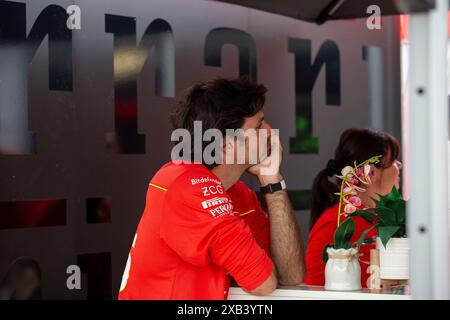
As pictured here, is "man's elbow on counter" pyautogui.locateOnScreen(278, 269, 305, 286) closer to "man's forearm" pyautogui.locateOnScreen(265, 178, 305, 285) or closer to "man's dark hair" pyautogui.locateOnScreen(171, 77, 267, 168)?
"man's forearm" pyautogui.locateOnScreen(265, 178, 305, 285)

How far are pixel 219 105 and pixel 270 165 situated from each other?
28 cm

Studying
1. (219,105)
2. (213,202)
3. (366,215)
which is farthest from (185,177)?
(366,215)

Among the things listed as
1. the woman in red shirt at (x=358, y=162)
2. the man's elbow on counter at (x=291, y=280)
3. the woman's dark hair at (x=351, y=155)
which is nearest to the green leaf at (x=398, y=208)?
the man's elbow on counter at (x=291, y=280)

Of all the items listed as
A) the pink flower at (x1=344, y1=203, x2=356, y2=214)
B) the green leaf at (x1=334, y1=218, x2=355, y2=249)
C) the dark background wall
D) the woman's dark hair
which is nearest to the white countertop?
the green leaf at (x1=334, y1=218, x2=355, y2=249)

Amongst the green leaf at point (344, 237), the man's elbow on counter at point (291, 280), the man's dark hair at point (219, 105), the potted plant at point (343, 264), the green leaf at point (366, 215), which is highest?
the man's dark hair at point (219, 105)

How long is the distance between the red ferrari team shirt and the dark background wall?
1.29 metres

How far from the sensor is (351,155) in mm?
3279

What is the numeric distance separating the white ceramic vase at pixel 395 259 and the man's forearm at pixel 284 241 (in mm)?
288

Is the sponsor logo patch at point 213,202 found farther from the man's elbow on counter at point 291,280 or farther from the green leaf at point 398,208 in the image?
the green leaf at point 398,208

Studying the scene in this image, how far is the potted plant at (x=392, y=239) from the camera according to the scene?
2303 millimetres

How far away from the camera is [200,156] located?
2500 millimetres

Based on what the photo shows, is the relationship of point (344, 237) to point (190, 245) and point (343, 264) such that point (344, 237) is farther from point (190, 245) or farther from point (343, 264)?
point (190, 245)
